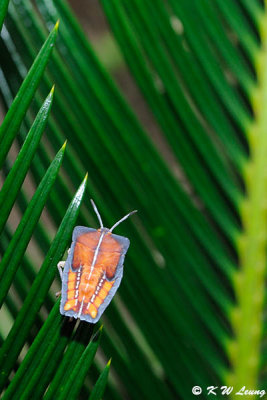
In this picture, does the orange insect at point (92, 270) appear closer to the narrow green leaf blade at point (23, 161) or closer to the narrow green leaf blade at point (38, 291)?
the narrow green leaf blade at point (38, 291)

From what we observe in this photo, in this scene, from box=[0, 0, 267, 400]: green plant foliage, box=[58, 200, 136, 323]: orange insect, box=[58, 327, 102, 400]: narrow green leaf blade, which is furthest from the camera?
box=[0, 0, 267, 400]: green plant foliage

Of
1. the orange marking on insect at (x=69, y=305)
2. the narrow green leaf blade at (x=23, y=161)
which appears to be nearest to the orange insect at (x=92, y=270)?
the orange marking on insect at (x=69, y=305)

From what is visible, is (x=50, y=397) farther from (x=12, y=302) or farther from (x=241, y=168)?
(x=241, y=168)

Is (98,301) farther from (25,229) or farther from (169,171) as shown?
(169,171)

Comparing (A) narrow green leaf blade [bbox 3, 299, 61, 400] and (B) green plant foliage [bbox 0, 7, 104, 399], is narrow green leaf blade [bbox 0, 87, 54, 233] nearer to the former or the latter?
(B) green plant foliage [bbox 0, 7, 104, 399]

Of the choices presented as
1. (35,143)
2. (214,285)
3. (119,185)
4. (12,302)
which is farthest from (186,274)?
(35,143)

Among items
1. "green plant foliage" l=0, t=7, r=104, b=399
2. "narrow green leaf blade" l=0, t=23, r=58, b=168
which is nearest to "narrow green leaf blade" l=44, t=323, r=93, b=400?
"green plant foliage" l=0, t=7, r=104, b=399
